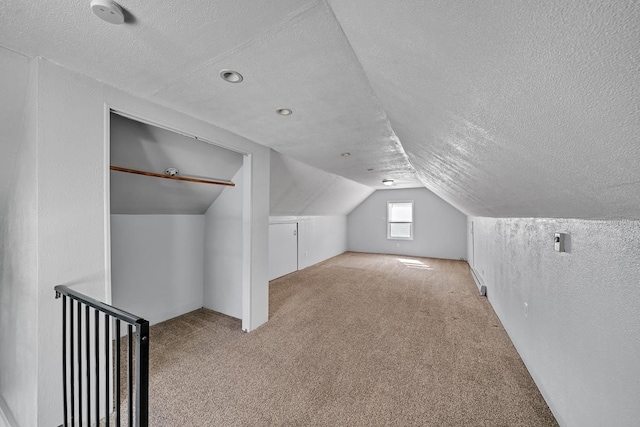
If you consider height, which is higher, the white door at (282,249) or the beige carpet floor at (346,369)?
the white door at (282,249)

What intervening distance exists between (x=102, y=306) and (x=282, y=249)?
3865 millimetres

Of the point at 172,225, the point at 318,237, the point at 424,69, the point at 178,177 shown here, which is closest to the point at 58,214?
the point at 178,177

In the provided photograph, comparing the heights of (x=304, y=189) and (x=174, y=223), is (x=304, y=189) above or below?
above

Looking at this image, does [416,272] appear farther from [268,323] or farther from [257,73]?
[257,73]

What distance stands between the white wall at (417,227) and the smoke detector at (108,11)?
23.2 feet

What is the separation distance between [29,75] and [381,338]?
3.22 metres

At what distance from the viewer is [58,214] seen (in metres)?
1.43

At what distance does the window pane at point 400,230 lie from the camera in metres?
7.43

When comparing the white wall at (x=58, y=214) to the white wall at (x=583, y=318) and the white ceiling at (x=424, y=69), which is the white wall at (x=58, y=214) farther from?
the white wall at (x=583, y=318)

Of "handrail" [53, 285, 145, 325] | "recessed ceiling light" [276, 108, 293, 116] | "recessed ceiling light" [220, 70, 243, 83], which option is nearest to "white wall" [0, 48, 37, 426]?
"handrail" [53, 285, 145, 325]

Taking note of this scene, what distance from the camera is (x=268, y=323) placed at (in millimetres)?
Result: 2854

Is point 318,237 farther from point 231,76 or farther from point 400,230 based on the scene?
point 231,76

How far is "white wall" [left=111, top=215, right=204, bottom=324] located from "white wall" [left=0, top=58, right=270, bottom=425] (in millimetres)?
838

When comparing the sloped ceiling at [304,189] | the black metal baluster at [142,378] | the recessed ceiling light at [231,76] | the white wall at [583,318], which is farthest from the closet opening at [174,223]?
the white wall at [583,318]
